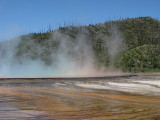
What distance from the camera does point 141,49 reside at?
70.1m

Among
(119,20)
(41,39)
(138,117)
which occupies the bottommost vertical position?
(138,117)

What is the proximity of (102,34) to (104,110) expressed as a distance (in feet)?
307

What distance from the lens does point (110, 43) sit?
299 feet

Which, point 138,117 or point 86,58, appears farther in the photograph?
point 86,58

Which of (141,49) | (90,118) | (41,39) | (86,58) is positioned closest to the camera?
(90,118)

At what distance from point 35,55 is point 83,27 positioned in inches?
1361

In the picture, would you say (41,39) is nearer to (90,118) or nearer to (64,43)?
(64,43)

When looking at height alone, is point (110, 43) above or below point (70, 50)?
above

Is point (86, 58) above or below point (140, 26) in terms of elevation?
below

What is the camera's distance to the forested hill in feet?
216

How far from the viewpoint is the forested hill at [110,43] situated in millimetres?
65750

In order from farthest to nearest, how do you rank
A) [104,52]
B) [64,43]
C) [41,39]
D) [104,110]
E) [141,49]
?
[41,39], [64,43], [104,52], [141,49], [104,110]

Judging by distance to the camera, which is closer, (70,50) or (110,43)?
(70,50)

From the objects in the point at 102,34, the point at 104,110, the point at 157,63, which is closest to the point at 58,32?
the point at 102,34
